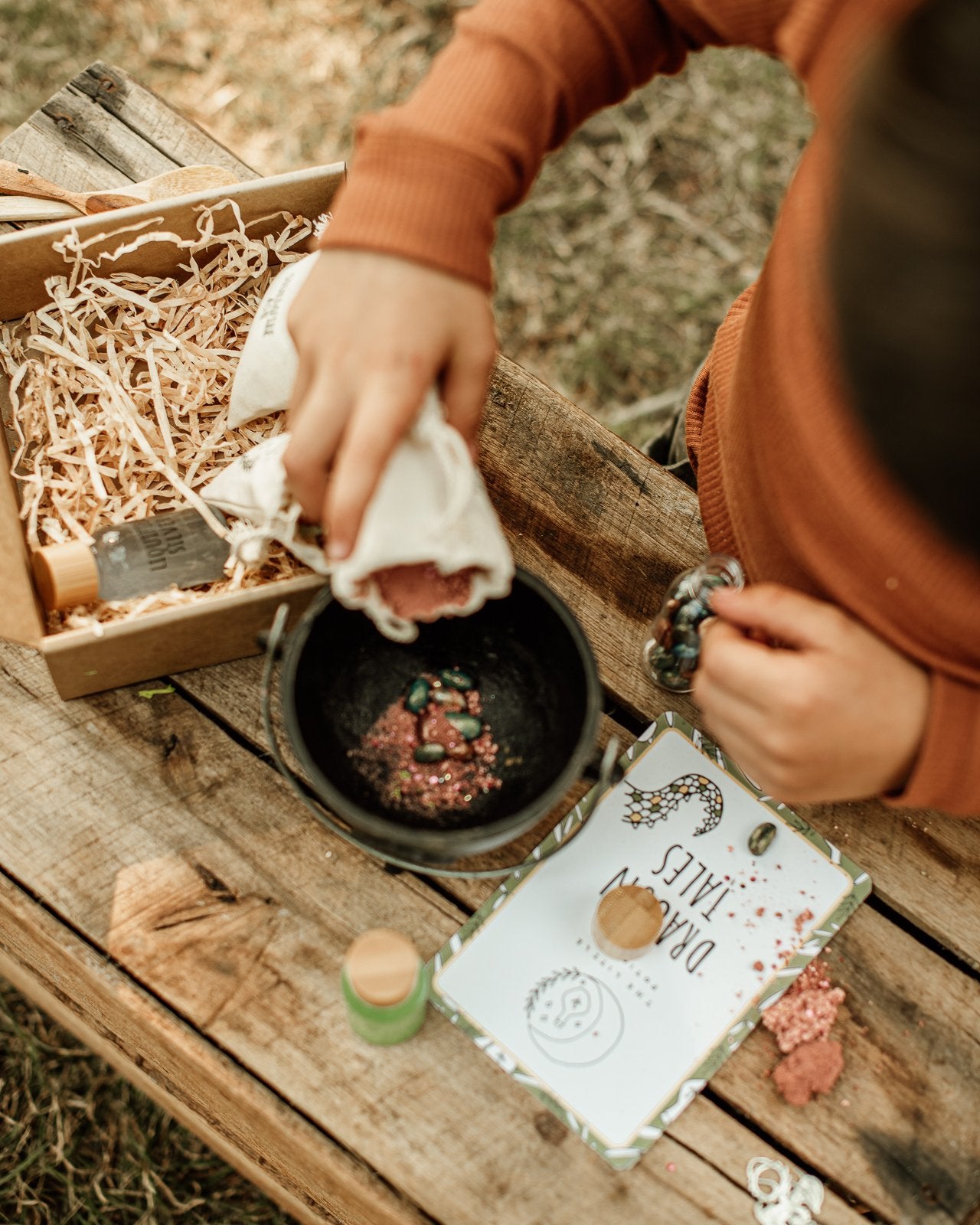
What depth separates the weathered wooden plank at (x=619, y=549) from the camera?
3.75ft

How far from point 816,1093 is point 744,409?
0.71 metres

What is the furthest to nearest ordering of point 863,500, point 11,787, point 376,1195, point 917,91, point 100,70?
1. point 100,70
2. point 11,787
3. point 376,1195
4. point 863,500
5. point 917,91

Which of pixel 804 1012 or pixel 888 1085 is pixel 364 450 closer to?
pixel 804 1012

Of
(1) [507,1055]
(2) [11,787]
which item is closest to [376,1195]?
(1) [507,1055]

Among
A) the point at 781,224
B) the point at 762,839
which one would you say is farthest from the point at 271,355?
the point at 762,839

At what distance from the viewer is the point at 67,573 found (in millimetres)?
986

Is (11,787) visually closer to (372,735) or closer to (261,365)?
(372,735)

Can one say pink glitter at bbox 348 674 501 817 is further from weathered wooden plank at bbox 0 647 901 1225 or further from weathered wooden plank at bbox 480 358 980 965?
weathered wooden plank at bbox 480 358 980 965

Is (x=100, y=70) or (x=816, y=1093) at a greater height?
(x=100, y=70)

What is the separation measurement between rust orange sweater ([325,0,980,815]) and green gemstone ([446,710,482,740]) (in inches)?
14.2

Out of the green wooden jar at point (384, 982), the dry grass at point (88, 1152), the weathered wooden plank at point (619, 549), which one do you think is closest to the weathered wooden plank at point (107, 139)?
the weathered wooden plank at point (619, 549)

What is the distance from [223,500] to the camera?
3.43ft

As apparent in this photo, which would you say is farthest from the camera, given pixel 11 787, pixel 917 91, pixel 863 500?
pixel 11 787

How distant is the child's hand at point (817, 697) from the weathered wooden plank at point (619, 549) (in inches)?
10.0
